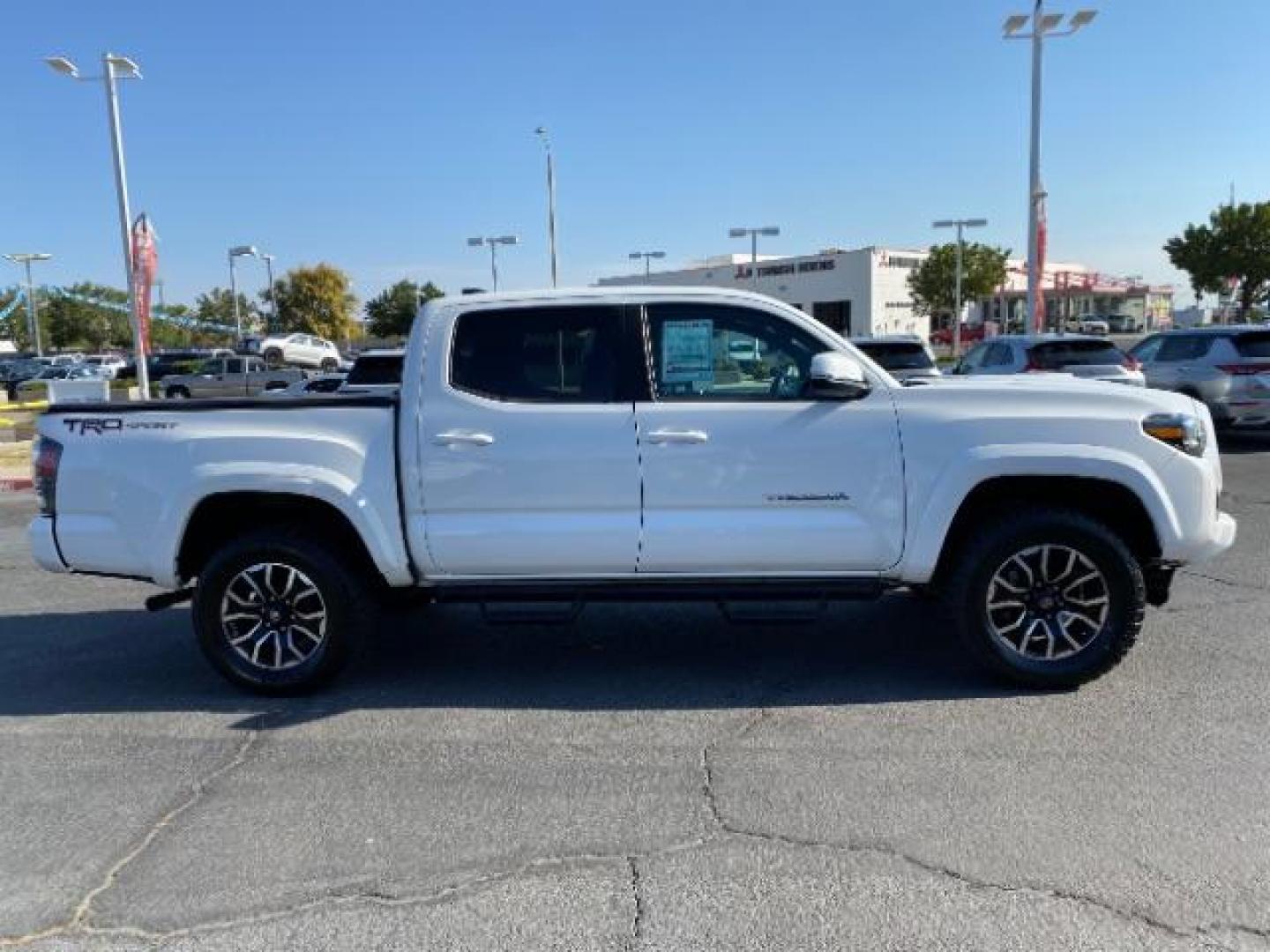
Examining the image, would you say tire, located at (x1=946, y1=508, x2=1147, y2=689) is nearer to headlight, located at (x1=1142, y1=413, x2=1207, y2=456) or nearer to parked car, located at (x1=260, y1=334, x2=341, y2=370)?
headlight, located at (x1=1142, y1=413, x2=1207, y2=456)

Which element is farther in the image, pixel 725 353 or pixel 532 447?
pixel 725 353

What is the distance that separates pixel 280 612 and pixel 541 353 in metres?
1.82

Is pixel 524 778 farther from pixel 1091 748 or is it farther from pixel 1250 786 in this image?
pixel 1250 786

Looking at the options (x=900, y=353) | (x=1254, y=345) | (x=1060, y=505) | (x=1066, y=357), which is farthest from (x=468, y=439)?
(x=1254, y=345)

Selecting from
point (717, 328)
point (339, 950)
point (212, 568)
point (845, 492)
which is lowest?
point (339, 950)

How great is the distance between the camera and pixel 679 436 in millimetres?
4293

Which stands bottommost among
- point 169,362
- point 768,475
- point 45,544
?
point 45,544

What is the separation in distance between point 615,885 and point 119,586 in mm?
5825

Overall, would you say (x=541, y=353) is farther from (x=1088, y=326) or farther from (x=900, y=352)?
(x=1088, y=326)

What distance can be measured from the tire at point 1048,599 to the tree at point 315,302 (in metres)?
76.4

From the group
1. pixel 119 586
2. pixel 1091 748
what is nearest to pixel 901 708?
pixel 1091 748

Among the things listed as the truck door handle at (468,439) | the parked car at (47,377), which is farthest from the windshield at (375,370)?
the parked car at (47,377)

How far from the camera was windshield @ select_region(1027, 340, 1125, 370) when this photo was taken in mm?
12117

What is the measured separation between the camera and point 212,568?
15.0 feet
